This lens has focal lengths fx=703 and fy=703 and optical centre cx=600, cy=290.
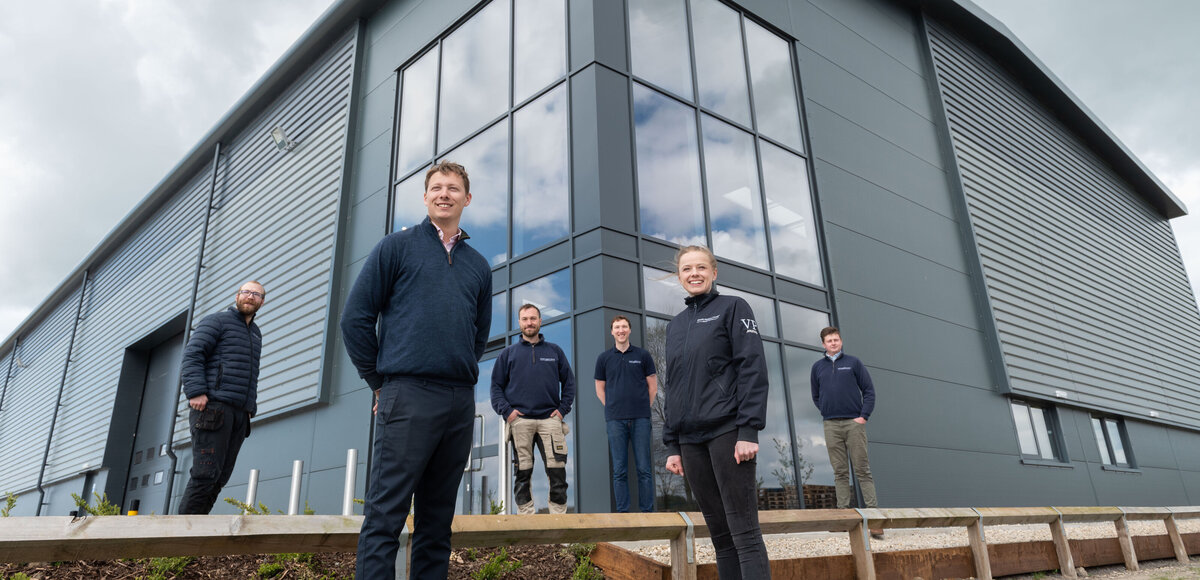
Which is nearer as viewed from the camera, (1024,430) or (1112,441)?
(1024,430)

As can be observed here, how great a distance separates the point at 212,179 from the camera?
16.8 metres

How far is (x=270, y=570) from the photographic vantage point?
377cm

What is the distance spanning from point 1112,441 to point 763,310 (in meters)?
11.1

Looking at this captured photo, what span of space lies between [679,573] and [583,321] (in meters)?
4.32

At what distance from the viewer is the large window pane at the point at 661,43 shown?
933cm

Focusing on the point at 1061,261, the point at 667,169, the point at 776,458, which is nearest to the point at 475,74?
the point at 667,169

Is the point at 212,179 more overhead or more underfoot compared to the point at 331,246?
more overhead

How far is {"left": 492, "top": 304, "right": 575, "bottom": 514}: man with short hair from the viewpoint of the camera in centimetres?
632

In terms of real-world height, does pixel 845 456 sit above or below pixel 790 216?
below

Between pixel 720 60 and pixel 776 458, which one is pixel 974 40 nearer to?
pixel 720 60

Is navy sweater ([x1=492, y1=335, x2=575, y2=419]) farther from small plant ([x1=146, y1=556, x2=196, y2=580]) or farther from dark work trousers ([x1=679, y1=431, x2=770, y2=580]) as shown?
dark work trousers ([x1=679, y1=431, x2=770, y2=580])

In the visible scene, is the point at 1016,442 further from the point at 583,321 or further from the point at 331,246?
the point at 331,246

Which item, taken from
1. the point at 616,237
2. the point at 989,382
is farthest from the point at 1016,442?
the point at 616,237

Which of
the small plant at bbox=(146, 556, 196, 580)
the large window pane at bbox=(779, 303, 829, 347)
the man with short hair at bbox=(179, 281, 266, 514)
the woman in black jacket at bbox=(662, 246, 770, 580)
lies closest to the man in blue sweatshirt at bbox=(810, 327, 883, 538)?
the large window pane at bbox=(779, 303, 829, 347)
